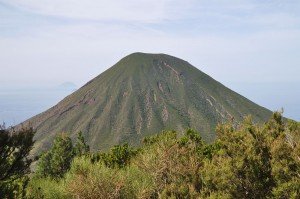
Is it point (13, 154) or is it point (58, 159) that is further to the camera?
point (58, 159)

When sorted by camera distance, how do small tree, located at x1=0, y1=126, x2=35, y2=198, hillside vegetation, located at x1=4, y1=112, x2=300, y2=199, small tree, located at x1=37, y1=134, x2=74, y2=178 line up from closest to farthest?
small tree, located at x1=0, y1=126, x2=35, y2=198 → hillside vegetation, located at x1=4, y1=112, x2=300, y2=199 → small tree, located at x1=37, y1=134, x2=74, y2=178

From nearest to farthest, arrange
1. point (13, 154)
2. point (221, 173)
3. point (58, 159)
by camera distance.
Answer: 1. point (13, 154)
2. point (221, 173)
3. point (58, 159)

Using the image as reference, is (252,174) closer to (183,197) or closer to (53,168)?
(183,197)

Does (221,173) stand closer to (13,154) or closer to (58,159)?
(13,154)

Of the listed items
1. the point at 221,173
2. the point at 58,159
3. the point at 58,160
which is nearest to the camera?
the point at 221,173

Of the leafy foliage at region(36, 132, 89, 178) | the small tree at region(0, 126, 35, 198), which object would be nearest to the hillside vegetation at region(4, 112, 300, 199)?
the small tree at region(0, 126, 35, 198)

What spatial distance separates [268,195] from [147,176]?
1365cm

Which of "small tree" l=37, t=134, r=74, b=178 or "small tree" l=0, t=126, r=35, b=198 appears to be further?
"small tree" l=37, t=134, r=74, b=178

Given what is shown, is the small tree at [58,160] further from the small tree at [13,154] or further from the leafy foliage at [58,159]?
the small tree at [13,154]

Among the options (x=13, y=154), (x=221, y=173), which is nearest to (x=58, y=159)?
(x=221, y=173)

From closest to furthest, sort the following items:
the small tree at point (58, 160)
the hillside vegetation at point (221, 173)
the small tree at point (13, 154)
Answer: the small tree at point (13, 154), the hillside vegetation at point (221, 173), the small tree at point (58, 160)

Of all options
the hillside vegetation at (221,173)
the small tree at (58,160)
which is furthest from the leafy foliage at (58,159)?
the hillside vegetation at (221,173)

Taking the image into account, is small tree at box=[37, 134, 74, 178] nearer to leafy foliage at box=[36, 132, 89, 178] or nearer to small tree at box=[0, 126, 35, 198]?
leafy foliage at box=[36, 132, 89, 178]

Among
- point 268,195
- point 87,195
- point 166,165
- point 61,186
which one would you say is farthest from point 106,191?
point 268,195
